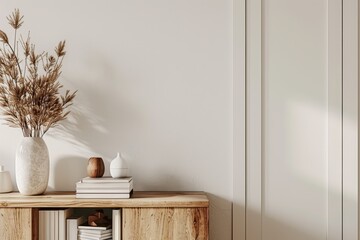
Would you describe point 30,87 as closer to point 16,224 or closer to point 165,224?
point 16,224

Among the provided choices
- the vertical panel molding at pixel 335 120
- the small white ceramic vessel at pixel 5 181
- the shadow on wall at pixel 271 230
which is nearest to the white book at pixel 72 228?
the small white ceramic vessel at pixel 5 181

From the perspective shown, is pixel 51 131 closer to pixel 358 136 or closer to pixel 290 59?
pixel 290 59

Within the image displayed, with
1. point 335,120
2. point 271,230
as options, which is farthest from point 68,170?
point 335,120

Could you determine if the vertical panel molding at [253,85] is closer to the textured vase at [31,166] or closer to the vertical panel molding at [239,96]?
the vertical panel molding at [239,96]

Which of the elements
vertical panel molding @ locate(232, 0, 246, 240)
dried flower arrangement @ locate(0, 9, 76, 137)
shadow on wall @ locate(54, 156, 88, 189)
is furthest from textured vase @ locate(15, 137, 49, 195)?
vertical panel molding @ locate(232, 0, 246, 240)

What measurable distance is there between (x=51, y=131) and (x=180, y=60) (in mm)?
771

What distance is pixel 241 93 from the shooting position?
97.0 inches

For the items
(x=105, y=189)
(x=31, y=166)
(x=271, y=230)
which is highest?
(x=31, y=166)

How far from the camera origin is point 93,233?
222cm

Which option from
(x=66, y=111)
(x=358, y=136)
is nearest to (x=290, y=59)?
(x=358, y=136)

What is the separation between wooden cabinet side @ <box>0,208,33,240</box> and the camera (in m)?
2.15

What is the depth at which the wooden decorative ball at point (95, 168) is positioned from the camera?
7.61 feet

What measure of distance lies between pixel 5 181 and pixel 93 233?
548 mm

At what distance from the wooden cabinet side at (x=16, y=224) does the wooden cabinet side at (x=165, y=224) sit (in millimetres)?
431
